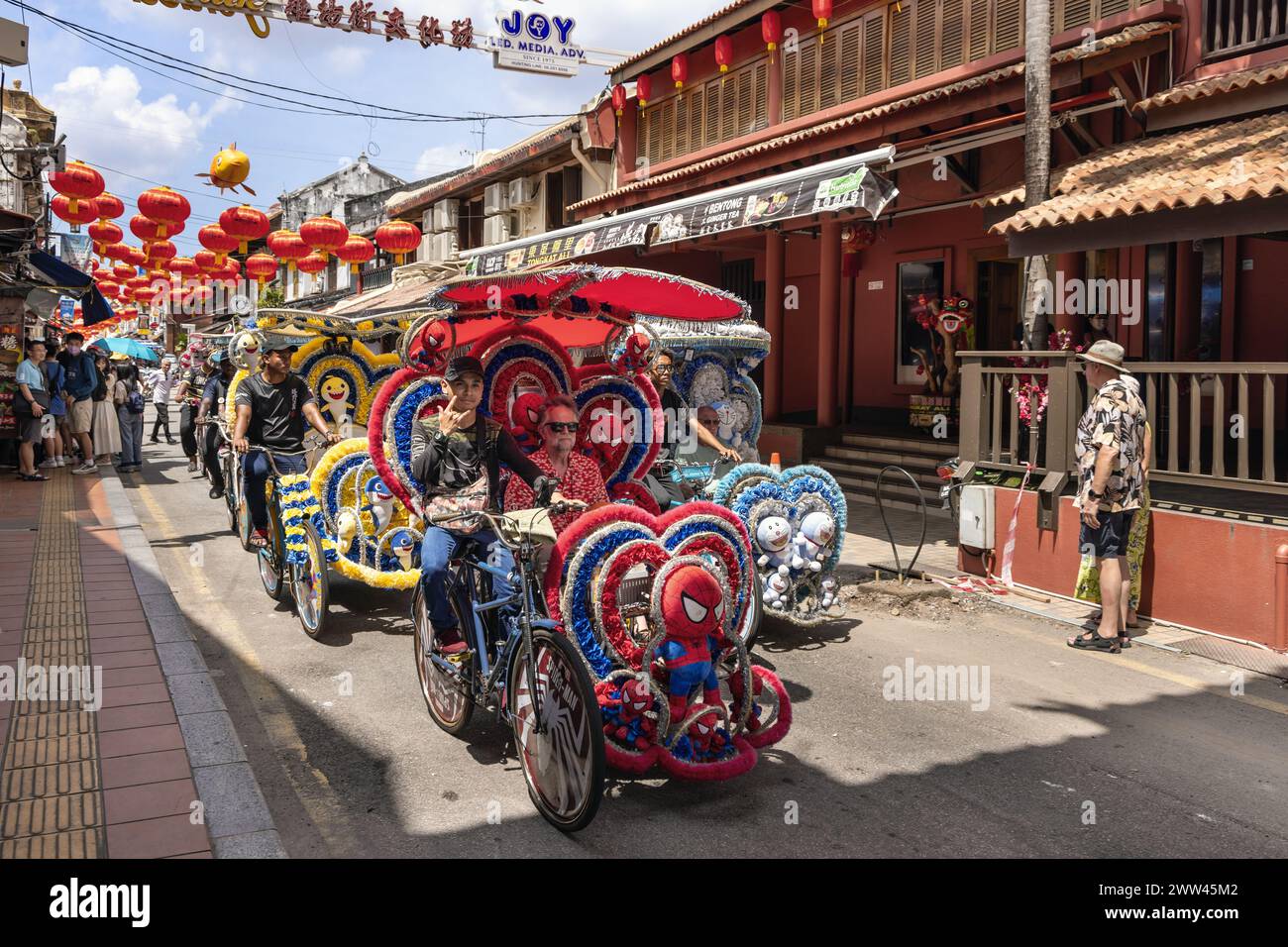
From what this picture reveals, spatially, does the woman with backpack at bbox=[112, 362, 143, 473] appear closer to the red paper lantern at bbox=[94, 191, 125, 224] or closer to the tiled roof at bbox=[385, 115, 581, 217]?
the red paper lantern at bbox=[94, 191, 125, 224]

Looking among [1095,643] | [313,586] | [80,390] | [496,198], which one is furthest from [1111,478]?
[496,198]

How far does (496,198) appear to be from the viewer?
26.1 meters

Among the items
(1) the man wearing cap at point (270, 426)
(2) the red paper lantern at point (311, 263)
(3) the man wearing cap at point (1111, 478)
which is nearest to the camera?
(3) the man wearing cap at point (1111, 478)

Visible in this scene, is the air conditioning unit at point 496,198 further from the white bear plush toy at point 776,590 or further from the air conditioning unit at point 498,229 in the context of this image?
the white bear plush toy at point 776,590

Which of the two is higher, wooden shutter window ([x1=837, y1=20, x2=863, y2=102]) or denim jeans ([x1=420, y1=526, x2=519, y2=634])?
wooden shutter window ([x1=837, y1=20, x2=863, y2=102])

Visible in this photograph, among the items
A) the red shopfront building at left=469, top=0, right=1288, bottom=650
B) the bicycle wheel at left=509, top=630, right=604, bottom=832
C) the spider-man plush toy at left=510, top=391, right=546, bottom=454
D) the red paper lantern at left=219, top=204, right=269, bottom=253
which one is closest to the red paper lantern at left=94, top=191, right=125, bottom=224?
the red paper lantern at left=219, top=204, right=269, bottom=253

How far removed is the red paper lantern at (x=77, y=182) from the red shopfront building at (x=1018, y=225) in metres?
8.38

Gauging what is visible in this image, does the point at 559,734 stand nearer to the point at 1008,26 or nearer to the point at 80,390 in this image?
the point at 1008,26

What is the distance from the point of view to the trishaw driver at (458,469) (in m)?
4.73

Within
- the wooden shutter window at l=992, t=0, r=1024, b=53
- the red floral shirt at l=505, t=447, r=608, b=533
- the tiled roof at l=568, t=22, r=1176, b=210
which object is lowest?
the red floral shirt at l=505, t=447, r=608, b=533

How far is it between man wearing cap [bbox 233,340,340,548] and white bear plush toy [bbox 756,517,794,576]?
136 inches

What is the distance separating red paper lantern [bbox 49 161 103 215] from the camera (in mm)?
15570

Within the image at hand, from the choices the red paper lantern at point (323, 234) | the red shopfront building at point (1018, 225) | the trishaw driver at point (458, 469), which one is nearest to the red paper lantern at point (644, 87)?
the red shopfront building at point (1018, 225)

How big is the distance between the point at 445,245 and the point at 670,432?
896 inches
